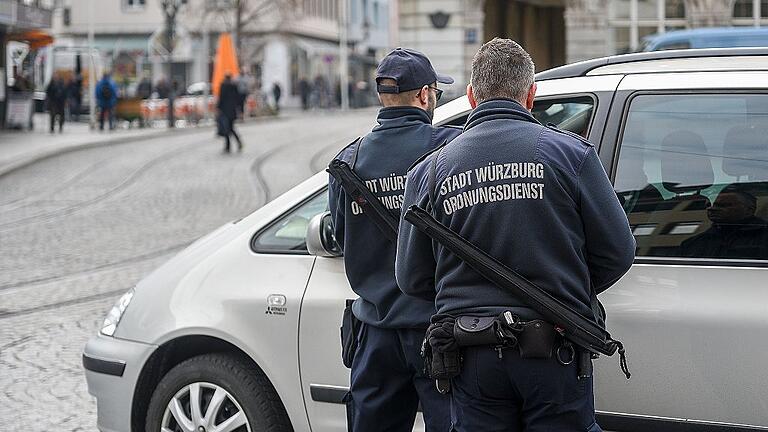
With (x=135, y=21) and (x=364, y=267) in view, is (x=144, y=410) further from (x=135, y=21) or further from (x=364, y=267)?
(x=135, y=21)

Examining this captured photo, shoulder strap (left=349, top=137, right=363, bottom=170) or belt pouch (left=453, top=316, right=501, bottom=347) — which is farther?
shoulder strap (left=349, top=137, right=363, bottom=170)

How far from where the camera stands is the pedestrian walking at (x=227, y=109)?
26562 millimetres

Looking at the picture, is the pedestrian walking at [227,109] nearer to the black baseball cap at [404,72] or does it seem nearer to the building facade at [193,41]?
the black baseball cap at [404,72]

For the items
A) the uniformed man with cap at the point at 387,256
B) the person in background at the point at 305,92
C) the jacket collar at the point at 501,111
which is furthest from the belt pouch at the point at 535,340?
the person in background at the point at 305,92

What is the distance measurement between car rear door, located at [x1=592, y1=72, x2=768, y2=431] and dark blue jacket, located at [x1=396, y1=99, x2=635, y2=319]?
25.8 inches

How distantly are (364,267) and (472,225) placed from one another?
798mm

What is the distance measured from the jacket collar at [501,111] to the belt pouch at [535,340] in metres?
0.58

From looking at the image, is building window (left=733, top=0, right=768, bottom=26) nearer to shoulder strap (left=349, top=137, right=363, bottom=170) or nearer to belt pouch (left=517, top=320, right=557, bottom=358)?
shoulder strap (left=349, top=137, right=363, bottom=170)

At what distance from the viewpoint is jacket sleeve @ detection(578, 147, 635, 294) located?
3.34 m

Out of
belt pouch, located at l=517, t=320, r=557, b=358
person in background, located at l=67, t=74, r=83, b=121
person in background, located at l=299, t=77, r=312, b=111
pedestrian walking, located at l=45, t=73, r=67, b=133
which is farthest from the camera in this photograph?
person in background, located at l=299, t=77, r=312, b=111

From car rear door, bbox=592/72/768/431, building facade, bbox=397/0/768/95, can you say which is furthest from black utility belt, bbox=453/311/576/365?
building facade, bbox=397/0/768/95

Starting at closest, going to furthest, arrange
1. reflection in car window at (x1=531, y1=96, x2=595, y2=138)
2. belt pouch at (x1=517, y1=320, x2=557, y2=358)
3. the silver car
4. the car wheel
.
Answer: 1. belt pouch at (x1=517, y1=320, x2=557, y2=358)
2. the silver car
3. reflection in car window at (x1=531, y1=96, x2=595, y2=138)
4. the car wheel

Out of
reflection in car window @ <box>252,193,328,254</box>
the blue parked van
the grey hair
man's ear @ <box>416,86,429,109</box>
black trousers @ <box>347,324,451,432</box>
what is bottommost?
black trousers @ <box>347,324,451,432</box>

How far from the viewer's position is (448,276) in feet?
11.2
